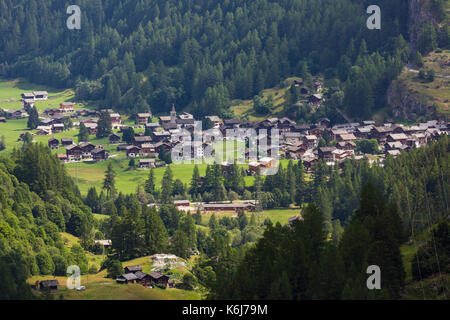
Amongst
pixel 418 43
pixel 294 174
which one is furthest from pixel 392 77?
pixel 294 174

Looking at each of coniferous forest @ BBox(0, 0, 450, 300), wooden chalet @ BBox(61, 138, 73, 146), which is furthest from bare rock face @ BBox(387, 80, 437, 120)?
wooden chalet @ BBox(61, 138, 73, 146)

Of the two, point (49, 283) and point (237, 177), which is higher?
point (49, 283)

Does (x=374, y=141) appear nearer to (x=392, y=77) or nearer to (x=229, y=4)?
(x=392, y=77)

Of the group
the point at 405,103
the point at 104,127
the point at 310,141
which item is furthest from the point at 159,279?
the point at 405,103

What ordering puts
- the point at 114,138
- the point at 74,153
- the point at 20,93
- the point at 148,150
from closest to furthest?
the point at 74,153
the point at 148,150
the point at 114,138
the point at 20,93

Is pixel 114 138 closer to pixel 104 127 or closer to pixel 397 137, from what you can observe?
pixel 104 127

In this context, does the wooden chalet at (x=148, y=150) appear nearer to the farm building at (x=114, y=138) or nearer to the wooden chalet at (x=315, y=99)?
the farm building at (x=114, y=138)

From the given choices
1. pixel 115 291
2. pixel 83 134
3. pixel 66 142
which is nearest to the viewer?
pixel 115 291
